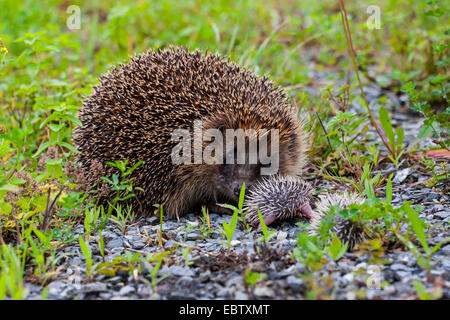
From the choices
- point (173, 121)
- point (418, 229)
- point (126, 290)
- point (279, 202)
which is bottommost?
point (126, 290)

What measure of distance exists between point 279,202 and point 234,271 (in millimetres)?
1179

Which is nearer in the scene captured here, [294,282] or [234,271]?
[294,282]

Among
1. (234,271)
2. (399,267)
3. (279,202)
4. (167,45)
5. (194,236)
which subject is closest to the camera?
(399,267)

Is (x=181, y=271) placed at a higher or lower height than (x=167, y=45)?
lower

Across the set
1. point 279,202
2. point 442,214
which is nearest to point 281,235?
point 279,202

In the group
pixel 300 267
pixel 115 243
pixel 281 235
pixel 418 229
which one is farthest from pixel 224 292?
pixel 418 229

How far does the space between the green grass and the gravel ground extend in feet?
0.65

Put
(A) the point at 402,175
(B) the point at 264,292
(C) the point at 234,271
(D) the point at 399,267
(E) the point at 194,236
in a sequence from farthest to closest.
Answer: (A) the point at 402,175
(E) the point at 194,236
(C) the point at 234,271
(D) the point at 399,267
(B) the point at 264,292

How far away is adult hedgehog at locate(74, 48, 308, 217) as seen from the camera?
18.2 ft

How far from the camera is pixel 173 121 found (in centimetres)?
554

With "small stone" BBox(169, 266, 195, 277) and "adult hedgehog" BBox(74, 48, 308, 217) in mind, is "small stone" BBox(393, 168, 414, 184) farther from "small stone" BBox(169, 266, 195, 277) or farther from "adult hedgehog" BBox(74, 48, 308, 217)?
"small stone" BBox(169, 266, 195, 277)

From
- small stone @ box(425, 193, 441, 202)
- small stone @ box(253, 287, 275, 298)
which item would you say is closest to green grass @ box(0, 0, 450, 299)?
small stone @ box(425, 193, 441, 202)

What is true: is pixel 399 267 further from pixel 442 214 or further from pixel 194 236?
pixel 194 236

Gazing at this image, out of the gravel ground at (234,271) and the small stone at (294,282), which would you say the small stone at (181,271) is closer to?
the gravel ground at (234,271)
